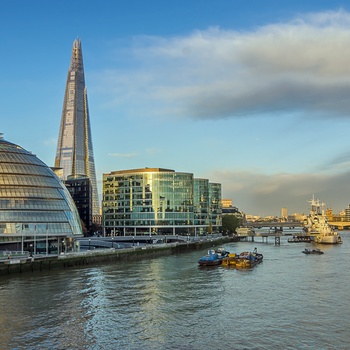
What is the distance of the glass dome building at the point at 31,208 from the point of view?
89.2m

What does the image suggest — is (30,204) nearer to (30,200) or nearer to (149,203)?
(30,200)

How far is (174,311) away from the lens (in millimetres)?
43344

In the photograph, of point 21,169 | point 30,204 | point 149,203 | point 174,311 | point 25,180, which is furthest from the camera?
point 149,203

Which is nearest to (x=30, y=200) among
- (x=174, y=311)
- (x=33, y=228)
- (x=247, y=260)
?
(x=33, y=228)

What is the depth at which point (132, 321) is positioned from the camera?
130ft

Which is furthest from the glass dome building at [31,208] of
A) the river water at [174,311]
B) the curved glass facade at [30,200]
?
the river water at [174,311]

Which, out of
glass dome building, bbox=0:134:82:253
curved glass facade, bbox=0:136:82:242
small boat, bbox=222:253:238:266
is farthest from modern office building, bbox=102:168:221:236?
small boat, bbox=222:253:238:266

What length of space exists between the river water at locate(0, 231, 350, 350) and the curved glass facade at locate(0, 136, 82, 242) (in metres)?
21.9

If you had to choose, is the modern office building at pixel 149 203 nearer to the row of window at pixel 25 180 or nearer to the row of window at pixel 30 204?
the row of window at pixel 25 180

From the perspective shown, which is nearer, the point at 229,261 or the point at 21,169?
the point at 229,261

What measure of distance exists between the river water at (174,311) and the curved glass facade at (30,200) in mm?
21851

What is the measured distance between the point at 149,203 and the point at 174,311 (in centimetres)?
13415

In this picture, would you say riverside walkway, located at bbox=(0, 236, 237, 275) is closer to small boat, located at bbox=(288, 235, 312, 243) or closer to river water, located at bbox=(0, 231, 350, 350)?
river water, located at bbox=(0, 231, 350, 350)

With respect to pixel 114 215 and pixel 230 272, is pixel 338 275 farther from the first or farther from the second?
pixel 114 215
